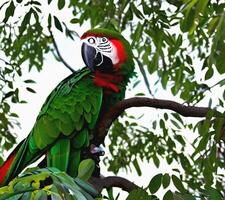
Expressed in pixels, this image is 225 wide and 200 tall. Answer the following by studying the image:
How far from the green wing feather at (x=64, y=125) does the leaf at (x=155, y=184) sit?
29cm

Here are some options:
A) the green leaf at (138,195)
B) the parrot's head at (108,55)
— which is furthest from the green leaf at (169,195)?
the parrot's head at (108,55)

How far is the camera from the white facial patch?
1.52 m

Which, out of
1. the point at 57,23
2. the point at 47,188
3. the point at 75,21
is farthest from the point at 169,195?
the point at 75,21

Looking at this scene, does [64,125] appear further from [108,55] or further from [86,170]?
[86,170]

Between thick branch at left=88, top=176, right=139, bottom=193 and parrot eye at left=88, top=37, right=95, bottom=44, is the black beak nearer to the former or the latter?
parrot eye at left=88, top=37, right=95, bottom=44

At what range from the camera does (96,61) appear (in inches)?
60.5

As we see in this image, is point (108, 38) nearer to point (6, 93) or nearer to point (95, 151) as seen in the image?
point (95, 151)

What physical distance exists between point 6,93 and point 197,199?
1450 millimetres

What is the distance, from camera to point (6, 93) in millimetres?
2465

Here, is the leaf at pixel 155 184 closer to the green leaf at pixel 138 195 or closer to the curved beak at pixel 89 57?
the green leaf at pixel 138 195

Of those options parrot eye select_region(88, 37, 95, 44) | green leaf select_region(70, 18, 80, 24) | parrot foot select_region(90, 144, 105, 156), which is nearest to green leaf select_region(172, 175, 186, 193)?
parrot foot select_region(90, 144, 105, 156)

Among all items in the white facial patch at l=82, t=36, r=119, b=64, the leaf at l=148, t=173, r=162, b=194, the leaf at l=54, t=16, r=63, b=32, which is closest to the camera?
the leaf at l=148, t=173, r=162, b=194

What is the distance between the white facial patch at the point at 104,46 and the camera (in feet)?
4.97

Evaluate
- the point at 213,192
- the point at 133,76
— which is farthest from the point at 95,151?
the point at 213,192
